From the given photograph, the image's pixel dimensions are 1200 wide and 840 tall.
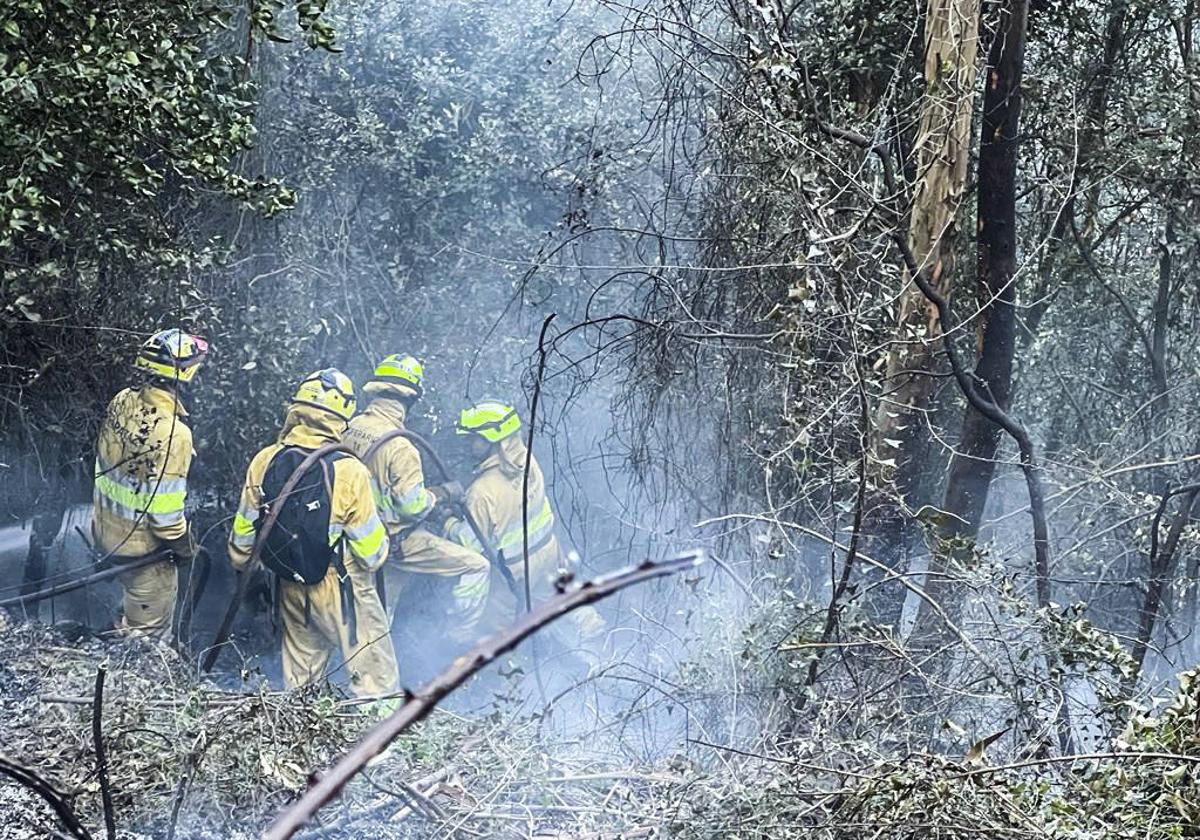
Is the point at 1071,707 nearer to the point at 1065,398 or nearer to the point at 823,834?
the point at 823,834

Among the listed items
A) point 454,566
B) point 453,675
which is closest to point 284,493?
point 454,566

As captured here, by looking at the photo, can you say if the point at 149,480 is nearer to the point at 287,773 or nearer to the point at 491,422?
the point at 491,422

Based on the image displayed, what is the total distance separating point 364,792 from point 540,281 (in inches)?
233

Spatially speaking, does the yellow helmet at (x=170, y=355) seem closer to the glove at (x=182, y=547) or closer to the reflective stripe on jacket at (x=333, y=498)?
the reflective stripe on jacket at (x=333, y=498)

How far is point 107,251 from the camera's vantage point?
6047 mm

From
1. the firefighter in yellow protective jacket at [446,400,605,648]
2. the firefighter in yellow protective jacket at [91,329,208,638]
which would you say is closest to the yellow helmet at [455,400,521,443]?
the firefighter in yellow protective jacket at [446,400,605,648]

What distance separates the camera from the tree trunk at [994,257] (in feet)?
20.2

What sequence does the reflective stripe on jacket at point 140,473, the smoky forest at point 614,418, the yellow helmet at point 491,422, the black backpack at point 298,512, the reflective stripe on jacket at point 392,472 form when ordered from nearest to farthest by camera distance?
the smoky forest at point 614,418 < the black backpack at point 298,512 < the reflective stripe on jacket at point 140,473 < the reflective stripe on jacket at point 392,472 < the yellow helmet at point 491,422

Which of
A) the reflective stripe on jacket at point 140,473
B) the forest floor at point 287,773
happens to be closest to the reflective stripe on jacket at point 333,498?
the reflective stripe on jacket at point 140,473

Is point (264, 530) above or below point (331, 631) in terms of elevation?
above

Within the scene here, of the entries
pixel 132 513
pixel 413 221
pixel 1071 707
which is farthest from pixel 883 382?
pixel 413 221

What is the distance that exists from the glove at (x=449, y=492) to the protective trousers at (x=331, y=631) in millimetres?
1108

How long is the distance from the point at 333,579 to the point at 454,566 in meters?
0.95

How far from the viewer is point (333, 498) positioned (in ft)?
22.0
